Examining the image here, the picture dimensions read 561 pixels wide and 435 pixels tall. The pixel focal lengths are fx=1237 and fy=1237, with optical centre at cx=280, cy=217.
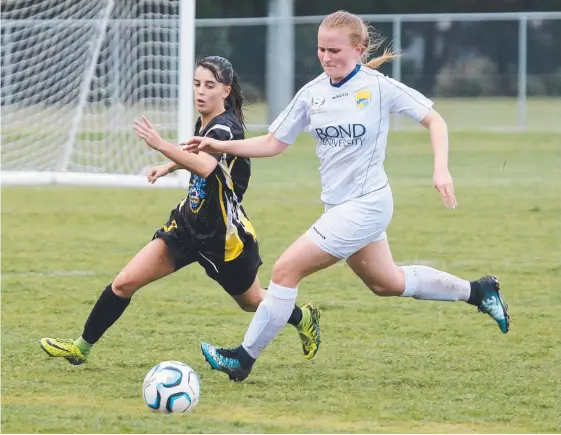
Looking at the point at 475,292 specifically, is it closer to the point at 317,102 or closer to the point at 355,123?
the point at 355,123

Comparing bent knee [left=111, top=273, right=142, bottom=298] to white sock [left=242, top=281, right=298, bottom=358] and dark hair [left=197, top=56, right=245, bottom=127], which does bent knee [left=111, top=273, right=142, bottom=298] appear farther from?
dark hair [left=197, top=56, right=245, bottom=127]

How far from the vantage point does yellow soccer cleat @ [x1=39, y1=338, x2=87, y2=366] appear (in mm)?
6109

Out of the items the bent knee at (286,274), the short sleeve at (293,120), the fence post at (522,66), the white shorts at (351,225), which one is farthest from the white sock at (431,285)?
the fence post at (522,66)

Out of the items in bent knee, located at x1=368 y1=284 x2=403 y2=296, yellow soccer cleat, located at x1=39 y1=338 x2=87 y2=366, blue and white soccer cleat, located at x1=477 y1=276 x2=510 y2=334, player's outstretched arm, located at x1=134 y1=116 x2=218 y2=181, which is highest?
player's outstretched arm, located at x1=134 y1=116 x2=218 y2=181

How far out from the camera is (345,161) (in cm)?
574

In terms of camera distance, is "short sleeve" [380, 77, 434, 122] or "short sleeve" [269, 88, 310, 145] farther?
"short sleeve" [269, 88, 310, 145]

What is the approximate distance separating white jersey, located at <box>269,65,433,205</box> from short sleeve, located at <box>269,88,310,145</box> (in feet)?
0.18

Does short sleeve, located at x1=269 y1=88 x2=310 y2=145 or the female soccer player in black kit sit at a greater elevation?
short sleeve, located at x1=269 y1=88 x2=310 y2=145

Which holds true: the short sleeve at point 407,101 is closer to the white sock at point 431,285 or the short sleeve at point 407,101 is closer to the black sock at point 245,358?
the white sock at point 431,285

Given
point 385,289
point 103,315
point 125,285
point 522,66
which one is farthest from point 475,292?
point 522,66

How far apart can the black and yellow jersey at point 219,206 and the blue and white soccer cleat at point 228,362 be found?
0.52m

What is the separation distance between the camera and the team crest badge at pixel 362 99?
18.7 ft

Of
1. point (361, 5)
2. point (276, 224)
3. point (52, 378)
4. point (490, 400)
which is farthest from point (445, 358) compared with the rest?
point (361, 5)

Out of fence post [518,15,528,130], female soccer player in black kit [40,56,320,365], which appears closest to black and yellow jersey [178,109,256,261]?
female soccer player in black kit [40,56,320,365]
